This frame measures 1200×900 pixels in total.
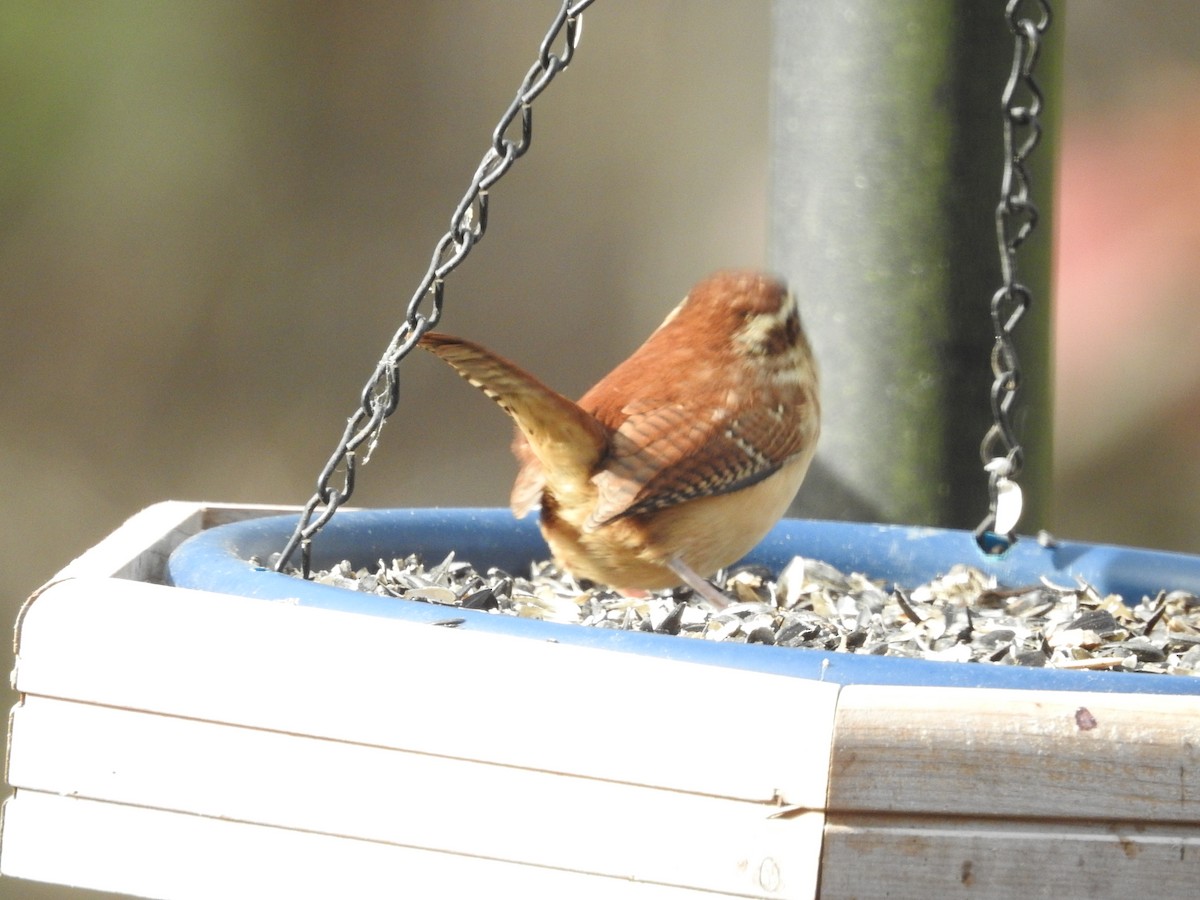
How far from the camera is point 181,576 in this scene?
2129 mm

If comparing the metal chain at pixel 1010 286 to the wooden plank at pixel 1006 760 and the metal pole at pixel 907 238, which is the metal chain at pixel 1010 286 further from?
the wooden plank at pixel 1006 760

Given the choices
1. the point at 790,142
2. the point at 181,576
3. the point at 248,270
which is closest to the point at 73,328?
the point at 248,270

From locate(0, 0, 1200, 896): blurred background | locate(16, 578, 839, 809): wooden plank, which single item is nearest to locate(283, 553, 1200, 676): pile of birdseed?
locate(16, 578, 839, 809): wooden plank

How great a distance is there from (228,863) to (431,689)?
1.05 ft

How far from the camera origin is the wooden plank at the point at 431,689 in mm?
1518

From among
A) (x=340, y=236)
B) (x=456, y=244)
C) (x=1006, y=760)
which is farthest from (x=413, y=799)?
(x=340, y=236)

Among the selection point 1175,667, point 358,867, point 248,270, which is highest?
point 248,270

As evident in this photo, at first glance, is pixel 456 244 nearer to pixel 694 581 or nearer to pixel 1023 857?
pixel 694 581

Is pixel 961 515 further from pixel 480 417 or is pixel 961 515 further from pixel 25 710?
pixel 480 417

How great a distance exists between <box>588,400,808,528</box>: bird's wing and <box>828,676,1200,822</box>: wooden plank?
1.12 meters

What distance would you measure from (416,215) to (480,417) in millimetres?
966

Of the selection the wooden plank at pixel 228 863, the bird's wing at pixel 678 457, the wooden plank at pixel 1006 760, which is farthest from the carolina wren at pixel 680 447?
the wooden plank at pixel 1006 760

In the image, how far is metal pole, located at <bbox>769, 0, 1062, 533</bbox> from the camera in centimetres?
311

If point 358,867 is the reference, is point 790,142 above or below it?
above
